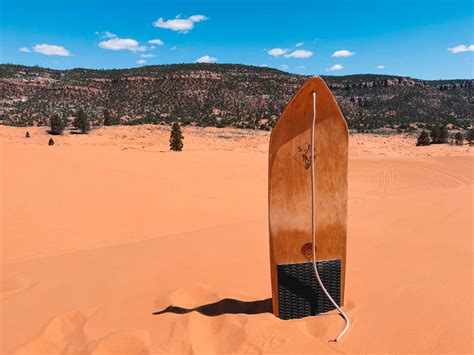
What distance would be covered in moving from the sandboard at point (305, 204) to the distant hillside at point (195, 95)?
135ft

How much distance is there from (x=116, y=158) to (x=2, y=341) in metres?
12.4

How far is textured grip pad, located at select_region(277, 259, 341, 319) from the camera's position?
3.31 m

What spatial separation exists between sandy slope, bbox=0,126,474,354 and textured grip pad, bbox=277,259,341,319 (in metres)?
0.12

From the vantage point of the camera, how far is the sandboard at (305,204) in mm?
3111

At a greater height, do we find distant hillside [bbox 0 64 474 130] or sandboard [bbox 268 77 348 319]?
distant hillside [bbox 0 64 474 130]

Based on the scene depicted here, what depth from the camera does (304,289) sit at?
3.34m

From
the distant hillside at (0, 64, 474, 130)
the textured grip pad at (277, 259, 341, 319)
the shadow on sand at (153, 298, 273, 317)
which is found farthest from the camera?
the distant hillside at (0, 64, 474, 130)

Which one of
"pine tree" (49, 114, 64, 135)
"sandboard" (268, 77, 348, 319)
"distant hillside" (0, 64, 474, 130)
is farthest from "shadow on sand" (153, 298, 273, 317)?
"distant hillside" (0, 64, 474, 130)

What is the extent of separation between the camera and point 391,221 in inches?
257

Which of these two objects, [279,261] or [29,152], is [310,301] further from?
[29,152]

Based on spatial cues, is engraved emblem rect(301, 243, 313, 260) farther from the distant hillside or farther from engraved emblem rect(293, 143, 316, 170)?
the distant hillside

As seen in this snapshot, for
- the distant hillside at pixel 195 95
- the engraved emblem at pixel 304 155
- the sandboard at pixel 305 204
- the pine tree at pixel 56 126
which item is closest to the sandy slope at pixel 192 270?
the sandboard at pixel 305 204

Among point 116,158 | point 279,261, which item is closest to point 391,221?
point 279,261

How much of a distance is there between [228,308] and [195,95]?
194 ft
